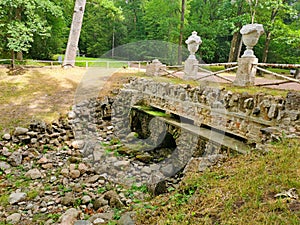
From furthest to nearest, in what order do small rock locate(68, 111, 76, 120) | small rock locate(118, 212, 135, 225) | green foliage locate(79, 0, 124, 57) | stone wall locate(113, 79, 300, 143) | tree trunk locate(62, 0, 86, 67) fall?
1. green foliage locate(79, 0, 124, 57)
2. tree trunk locate(62, 0, 86, 67)
3. small rock locate(68, 111, 76, 120)
4. stone wall locate(113, 79, 300, 143)
5. small rock locate(118, 212, 135, 225)

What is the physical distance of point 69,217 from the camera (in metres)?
3.75

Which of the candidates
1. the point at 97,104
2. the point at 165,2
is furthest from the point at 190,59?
the point at 165,2

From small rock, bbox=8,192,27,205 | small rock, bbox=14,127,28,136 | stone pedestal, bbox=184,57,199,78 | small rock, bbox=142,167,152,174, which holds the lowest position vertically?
small rock, bbox=142,167,152,174

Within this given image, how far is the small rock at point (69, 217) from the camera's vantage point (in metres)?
3.65

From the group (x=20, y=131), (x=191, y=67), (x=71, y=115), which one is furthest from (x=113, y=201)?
(x=191, y=67)

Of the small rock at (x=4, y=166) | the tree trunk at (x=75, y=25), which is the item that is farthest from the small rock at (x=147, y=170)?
the tree trunk at (x=75, y=25)

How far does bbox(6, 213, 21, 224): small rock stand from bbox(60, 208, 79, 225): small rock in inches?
31.4

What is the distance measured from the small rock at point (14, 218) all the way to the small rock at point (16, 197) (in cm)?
45

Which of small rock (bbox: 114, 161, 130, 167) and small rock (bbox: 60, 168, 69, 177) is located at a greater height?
small rock (bbox: 114, 161, 130, 167)

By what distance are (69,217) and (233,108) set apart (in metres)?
3.77

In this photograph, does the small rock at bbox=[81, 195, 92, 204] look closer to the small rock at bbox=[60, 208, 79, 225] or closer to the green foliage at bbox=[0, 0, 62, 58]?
the small rock at bbox=[60, 208, 79, 225]

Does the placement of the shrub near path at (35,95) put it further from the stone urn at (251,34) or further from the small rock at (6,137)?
the stone urn at (251,34)

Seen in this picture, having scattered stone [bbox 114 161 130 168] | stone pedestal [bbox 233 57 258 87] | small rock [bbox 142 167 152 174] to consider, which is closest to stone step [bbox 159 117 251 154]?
small rock [bbox 142 167 152 174]

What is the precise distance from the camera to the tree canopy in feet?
35.4
